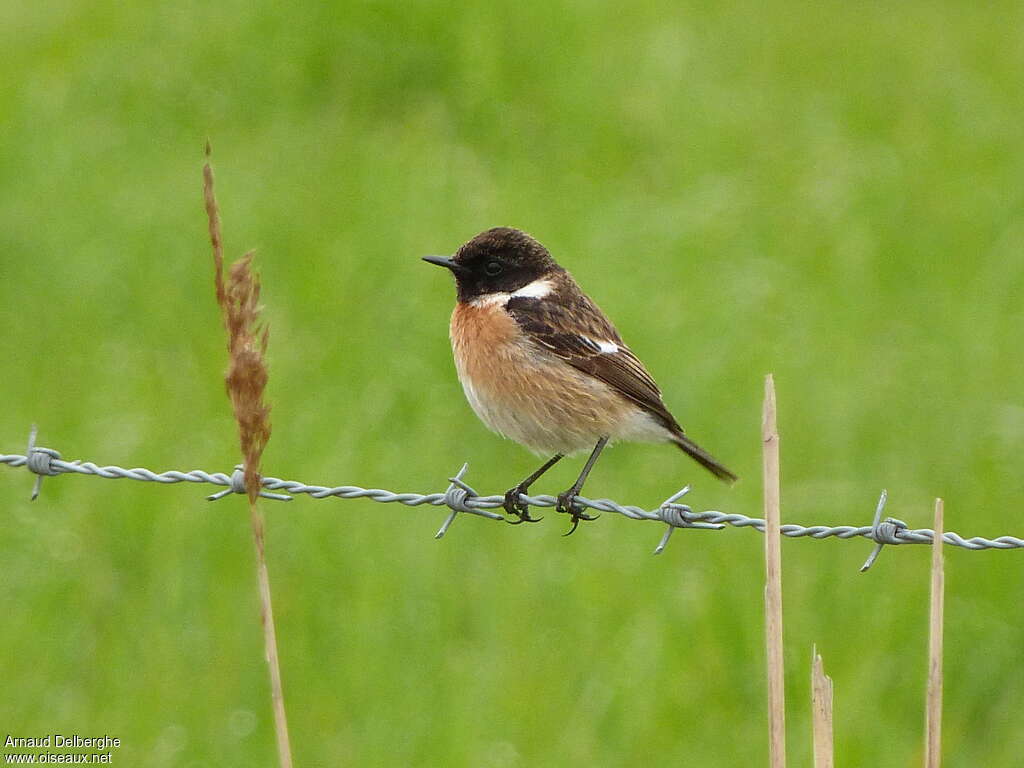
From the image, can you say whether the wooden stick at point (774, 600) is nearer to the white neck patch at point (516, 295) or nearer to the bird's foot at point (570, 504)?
the bird's foot at point (570, 504)

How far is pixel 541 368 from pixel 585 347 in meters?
0.21

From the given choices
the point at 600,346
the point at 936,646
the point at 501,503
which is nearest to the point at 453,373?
the point at 600,346

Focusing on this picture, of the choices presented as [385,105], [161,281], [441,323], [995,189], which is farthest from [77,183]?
[995,189]

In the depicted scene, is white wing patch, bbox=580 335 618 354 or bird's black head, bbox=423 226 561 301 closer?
white wing patch, bbox=580 335 618 354

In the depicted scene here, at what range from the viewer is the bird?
18.2ft

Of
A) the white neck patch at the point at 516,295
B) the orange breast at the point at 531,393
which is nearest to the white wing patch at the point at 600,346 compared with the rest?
the orange breast at the point at 531,393

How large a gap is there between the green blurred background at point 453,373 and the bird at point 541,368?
1067 mm

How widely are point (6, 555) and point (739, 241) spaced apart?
213 inches

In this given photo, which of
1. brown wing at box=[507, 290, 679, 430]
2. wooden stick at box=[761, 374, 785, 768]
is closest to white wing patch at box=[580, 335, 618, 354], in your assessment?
brown wing at box=[507, 290, 679, 430]

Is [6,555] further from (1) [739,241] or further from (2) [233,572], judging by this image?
(1) [739,241]

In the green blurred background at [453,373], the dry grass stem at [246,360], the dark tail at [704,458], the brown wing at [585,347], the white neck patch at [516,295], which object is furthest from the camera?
the green blurred background at [453,373]

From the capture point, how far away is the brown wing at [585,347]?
5.62 metres

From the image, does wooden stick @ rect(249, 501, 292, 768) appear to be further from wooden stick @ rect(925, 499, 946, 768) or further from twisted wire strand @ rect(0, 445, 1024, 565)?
wooden stick @ rect(925, 499, 946, 768)

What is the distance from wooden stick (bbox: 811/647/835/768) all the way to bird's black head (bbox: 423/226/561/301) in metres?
3.14
